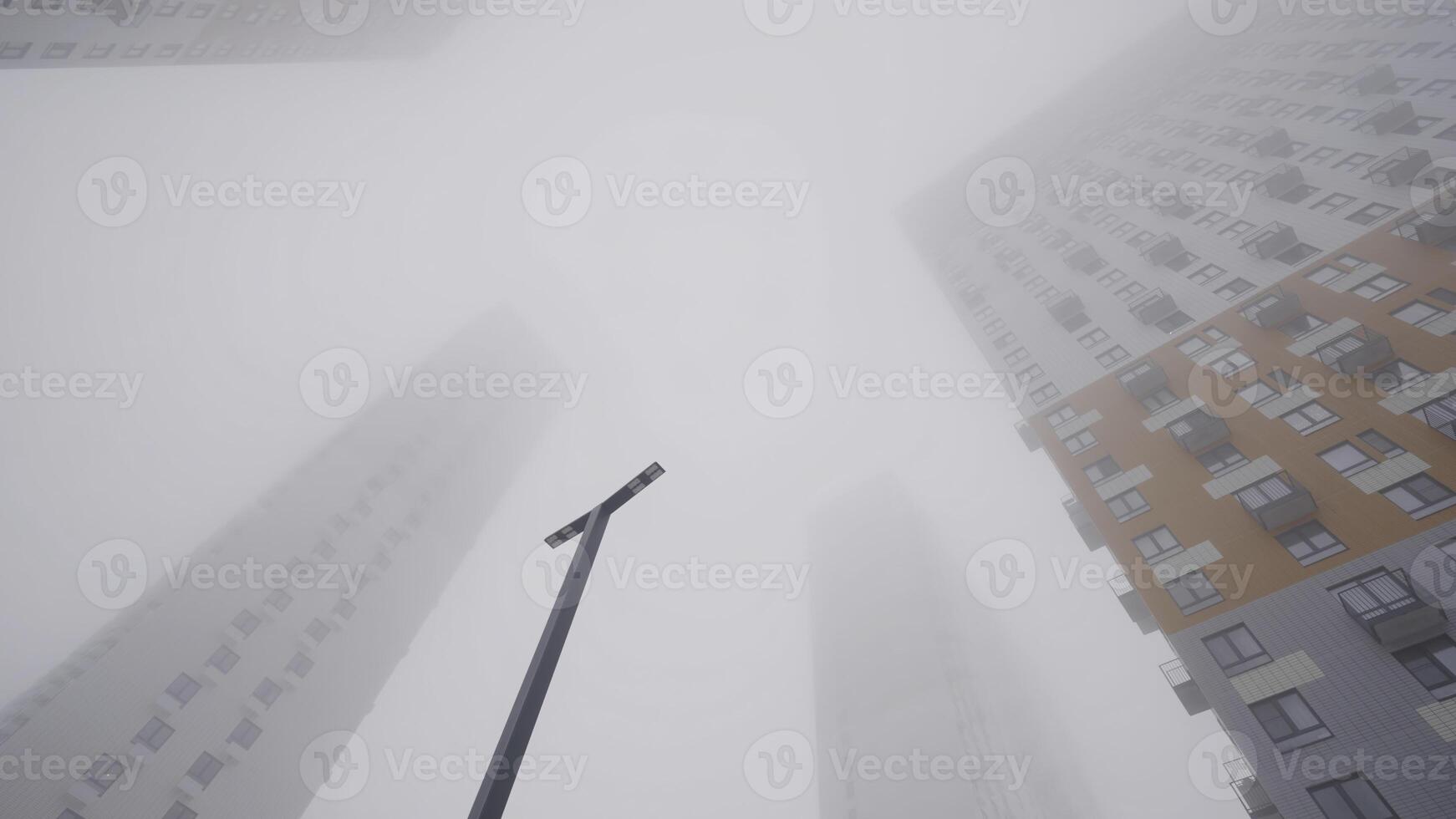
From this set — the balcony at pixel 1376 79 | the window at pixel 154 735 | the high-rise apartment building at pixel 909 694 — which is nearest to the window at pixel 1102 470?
the balcony at pixel 1376 79

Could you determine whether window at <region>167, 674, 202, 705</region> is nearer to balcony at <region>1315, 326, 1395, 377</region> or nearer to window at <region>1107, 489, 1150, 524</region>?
window at <region>1107, 489, 1150, 524</region>

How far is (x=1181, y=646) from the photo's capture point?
21.3 metres

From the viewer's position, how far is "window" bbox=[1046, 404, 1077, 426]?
32.1 meters

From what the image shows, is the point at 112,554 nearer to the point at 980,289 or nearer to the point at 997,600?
the point at 980,289

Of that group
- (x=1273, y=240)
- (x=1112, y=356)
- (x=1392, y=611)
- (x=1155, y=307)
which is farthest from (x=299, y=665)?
(x=1273, y=240)

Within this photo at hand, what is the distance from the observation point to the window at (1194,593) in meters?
21.5

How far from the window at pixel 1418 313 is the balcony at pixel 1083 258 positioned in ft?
62.5

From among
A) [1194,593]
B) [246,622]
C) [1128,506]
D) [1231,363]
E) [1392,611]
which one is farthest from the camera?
[246,622]

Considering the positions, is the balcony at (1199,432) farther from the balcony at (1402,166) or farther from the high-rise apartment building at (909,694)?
the high-rise apartment building at (909,694)

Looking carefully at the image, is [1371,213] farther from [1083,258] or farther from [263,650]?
[263,650]

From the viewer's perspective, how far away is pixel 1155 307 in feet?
107

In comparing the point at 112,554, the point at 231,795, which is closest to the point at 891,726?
the point at 231,795

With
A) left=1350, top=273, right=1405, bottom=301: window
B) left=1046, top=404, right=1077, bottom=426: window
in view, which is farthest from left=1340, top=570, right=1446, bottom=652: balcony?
left=1046, top=404, right=1077, bottom=426: window

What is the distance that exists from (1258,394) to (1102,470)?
21.7 ft
